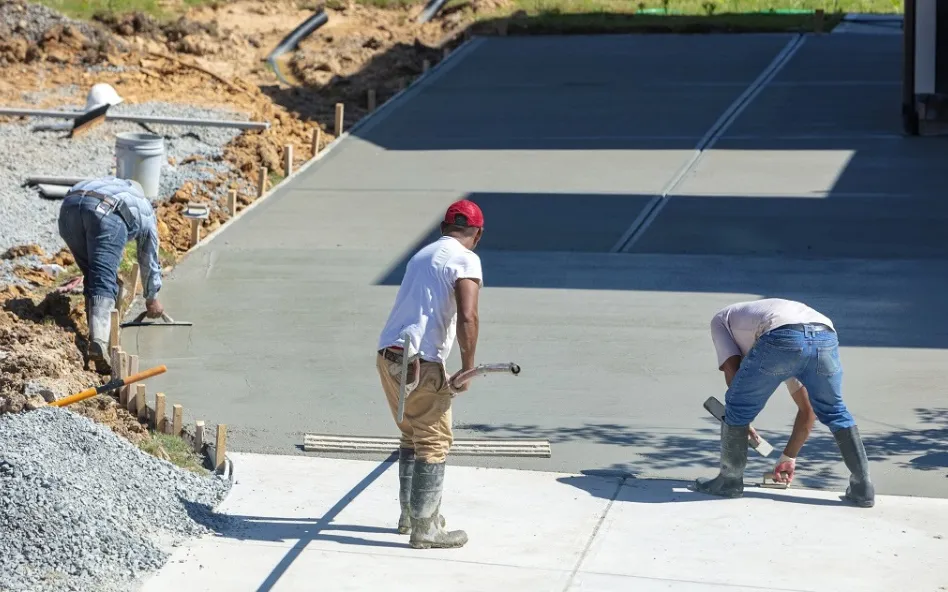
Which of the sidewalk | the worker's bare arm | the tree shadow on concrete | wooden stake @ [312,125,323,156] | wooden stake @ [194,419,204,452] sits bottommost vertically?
the sidewalk

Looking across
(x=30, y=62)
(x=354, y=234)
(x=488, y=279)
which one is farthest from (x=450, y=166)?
(x=30, y=62)

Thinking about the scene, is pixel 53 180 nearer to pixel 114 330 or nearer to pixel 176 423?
pixel 114 330

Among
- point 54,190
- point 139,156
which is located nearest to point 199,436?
point 139,156

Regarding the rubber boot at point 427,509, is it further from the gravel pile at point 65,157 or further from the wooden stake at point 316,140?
the wooden stake at point 316,140

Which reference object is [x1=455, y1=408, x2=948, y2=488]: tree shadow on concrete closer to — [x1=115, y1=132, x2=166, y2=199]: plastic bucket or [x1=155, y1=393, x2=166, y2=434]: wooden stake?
[x1=155, y1=393, x2=166, y2=434]: wooden stake

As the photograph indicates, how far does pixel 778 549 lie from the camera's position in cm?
709

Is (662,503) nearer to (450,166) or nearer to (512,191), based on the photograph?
(512,191)

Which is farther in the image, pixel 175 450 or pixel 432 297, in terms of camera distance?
pixel 175 450

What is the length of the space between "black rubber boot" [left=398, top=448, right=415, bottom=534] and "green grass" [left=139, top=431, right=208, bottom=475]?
4.88 feet

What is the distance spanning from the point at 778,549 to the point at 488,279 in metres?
6.22

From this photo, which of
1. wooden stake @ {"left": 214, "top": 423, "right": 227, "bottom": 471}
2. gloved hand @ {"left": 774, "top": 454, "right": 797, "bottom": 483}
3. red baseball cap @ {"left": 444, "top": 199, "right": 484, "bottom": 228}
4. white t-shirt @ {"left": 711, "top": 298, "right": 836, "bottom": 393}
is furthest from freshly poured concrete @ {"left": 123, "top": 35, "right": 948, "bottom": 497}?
red baseball cap @ {"left": 444, "top": 199, "right": 484, "bottom": 228}

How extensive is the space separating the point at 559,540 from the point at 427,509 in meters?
0.73

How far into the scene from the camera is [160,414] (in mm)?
8805

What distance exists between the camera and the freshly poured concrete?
30.9 feet
